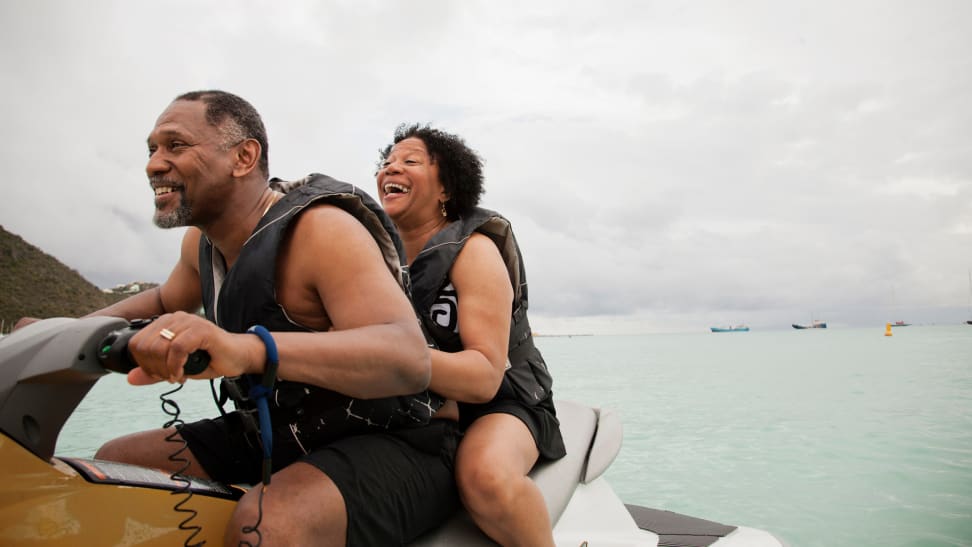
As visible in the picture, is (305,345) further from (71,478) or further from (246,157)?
(246,157)

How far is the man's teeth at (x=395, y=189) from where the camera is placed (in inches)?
122

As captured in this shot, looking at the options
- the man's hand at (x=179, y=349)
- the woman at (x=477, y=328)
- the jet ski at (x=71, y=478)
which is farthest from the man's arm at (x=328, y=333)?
the woman at (x=477, y=328)

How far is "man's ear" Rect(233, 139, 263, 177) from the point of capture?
6.19 feet

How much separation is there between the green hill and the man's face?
43.6 metres

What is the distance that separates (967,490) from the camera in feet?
23.2

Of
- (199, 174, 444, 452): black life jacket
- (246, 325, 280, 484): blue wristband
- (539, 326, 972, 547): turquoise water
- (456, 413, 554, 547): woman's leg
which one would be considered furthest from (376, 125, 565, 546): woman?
(539, 326, 972, 547): turquoise water

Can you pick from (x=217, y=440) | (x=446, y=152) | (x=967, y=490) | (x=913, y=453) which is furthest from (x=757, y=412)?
(x=217, y=440)

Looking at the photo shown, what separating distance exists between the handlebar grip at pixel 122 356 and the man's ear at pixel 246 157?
0.72 m

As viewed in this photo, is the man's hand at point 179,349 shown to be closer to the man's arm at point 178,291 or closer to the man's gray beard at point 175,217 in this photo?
the man's gray beard at point 175,217

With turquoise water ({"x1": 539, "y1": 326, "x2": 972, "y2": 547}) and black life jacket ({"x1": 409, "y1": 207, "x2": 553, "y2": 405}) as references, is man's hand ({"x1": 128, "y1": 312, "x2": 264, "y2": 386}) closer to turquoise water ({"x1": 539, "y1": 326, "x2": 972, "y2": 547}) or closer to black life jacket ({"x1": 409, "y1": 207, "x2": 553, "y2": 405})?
black life jacket ({"x1": 409, "y1": 207, "x2": 553, "y2": 405})

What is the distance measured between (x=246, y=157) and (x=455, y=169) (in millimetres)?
Result: 1413

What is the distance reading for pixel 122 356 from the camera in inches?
47.9

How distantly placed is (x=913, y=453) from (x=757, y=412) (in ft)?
15.2

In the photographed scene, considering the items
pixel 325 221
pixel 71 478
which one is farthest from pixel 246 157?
pixel 71 478
